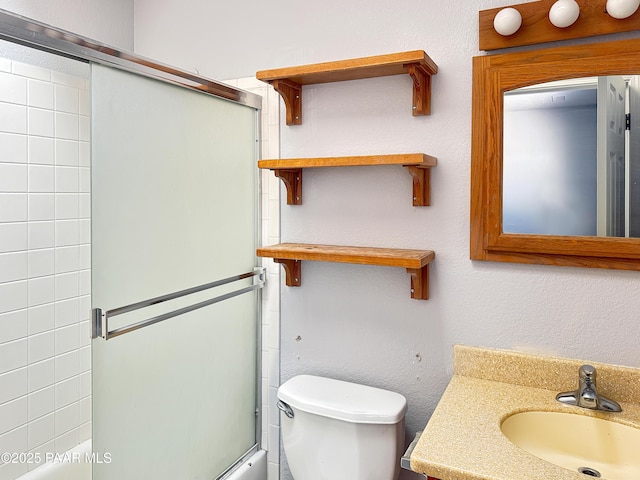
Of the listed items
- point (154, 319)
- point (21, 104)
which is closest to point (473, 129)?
point (154, 319)

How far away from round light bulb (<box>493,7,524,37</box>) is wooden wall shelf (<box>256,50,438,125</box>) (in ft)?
0.71

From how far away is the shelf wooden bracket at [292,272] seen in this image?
1.81m

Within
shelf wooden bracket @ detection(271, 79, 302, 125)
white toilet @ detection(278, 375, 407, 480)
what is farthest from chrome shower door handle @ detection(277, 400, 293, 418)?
shelf wooden bracket @ detection(271, 79, 302, 125)

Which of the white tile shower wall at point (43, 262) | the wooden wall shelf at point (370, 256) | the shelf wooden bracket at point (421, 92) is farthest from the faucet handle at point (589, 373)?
the white tile shower wall at point (43, 262)

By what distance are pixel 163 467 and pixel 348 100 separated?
138 centimetres

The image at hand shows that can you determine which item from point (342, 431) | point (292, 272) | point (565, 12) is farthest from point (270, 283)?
point (565, 12)

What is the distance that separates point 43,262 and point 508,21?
184 cm

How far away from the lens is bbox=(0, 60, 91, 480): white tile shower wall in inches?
68.5

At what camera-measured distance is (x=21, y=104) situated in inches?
69.4

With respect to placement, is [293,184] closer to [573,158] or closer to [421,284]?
[421,284]

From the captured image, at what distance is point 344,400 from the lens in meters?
1.59

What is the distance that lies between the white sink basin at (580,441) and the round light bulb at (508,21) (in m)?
1.10

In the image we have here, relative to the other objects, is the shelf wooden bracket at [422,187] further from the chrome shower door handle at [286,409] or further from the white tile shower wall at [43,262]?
the white tile shower wall at [43,262]

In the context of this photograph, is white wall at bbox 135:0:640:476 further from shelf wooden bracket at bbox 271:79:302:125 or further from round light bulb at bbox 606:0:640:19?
round light bulb at bbox 606:0:640:19
